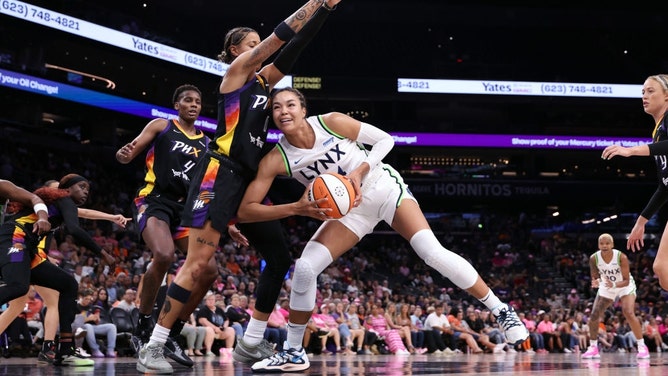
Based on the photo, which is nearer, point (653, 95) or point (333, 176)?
point (333, 176)

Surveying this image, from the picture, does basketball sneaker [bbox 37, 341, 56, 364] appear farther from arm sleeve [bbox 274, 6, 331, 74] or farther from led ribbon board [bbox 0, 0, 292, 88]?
led ribbon board [bbox 0, 0, 292, 88]

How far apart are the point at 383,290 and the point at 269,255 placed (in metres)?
15.2

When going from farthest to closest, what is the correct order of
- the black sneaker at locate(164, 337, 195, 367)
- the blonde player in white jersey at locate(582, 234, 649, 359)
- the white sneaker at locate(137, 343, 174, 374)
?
1. the blonde player in white jersey at locate(582, 234, 649, 359)
2. the black sneaker at locate(164, 337, 195, 367)
3. the white sneaker at locate(137, 343, 174, 374)

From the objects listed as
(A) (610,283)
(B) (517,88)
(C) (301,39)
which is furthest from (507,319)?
(B) (517,88)

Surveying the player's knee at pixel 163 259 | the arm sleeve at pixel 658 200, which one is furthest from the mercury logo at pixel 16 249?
the arm sleeve at pixel 658 200

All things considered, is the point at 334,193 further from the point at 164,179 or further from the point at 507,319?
the point at 164,179

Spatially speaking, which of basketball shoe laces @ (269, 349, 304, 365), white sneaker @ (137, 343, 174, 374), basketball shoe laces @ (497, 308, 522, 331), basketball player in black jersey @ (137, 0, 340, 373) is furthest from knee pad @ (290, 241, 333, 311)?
basketball shoe laces @ (497, 308, 522, 331)

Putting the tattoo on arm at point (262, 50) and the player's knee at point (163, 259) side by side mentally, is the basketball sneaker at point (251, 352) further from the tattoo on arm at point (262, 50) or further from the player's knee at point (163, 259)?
the tattoo on arm at point (262, 50)

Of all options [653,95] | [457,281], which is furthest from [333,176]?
[653,95]

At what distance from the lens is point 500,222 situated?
104 ft

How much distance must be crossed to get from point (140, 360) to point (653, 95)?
4086 millimetres

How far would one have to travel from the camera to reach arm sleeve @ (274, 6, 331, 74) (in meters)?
4.95

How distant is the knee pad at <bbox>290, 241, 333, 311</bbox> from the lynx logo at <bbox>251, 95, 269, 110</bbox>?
94cm

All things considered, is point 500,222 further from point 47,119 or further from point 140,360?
point 140,360
